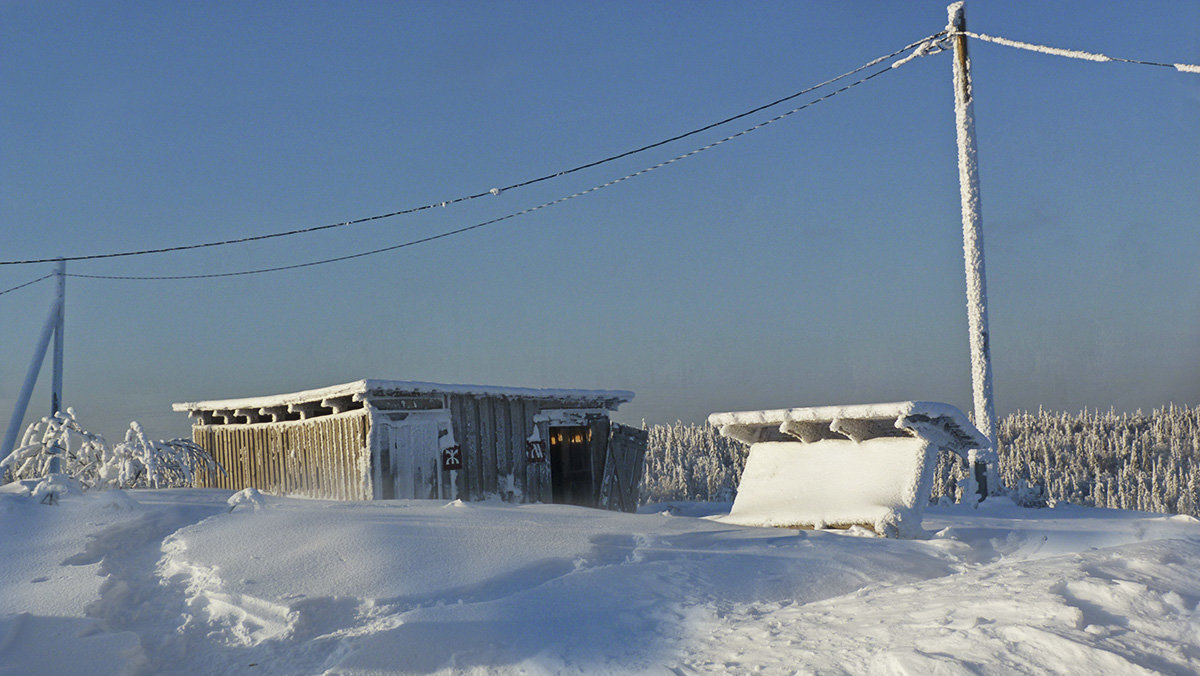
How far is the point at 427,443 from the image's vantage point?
50.4 ft

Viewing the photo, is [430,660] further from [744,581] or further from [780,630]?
[744,581]

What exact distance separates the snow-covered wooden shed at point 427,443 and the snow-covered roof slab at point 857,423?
5550 millimetres

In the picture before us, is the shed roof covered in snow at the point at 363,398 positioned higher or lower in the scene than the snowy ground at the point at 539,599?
higher

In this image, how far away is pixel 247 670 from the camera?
4.86 metres

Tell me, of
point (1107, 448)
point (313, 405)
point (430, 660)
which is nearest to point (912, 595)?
point (430, 660)

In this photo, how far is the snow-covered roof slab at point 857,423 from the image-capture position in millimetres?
10180

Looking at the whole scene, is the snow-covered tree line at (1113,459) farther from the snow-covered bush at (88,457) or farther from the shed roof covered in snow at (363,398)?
the snow-covered bush at (88,457)

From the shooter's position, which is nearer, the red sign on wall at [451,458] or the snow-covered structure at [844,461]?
the snow-covered structure at [844,461]

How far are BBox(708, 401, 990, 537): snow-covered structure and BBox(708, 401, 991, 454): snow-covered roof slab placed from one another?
0.04 ft

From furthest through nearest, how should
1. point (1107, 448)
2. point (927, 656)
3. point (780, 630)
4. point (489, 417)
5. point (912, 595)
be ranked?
point (1107, 448)
point (489, 417)
point (912, 595)
point (780, 630)
point (927, 656)

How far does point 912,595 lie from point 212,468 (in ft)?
57.1

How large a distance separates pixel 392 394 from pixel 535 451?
347 cm

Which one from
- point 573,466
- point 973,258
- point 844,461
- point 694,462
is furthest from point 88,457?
point 694,462

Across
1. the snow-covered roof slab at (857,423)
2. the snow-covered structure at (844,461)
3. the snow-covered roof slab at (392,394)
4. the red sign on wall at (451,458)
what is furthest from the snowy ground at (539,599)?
the red sign on wall at (451,458)
